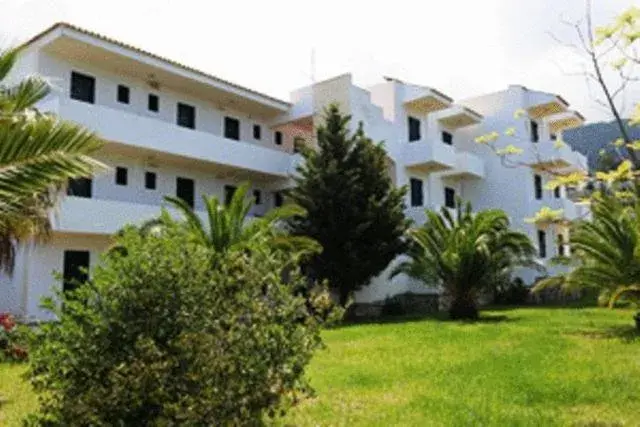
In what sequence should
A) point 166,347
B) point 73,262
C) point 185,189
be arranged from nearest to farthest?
point 166,347 → point 73,262 → point 185,189

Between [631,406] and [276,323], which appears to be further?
[631,406]

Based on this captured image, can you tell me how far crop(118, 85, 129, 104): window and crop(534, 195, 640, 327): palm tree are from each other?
15986 millimetres

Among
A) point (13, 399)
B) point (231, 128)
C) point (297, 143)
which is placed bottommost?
point (13, 399)

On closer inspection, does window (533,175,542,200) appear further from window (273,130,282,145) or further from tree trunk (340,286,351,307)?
tree trunk (340,286,351,307)

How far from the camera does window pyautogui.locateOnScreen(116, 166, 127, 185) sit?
2241cm

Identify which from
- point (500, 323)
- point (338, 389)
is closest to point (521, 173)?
point (500, 323)

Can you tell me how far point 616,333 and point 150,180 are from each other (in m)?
16.5

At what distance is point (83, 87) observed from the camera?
21672mm

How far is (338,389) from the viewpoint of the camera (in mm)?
9055

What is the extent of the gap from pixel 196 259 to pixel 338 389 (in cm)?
402

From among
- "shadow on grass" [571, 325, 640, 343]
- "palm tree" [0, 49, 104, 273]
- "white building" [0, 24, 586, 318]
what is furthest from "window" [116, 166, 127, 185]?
"shadow on grass" [571, 325, 640, 343]

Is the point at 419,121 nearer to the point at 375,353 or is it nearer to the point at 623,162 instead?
the point at 375,353

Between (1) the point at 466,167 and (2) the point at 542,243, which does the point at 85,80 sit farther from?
(2) the point at 542,243

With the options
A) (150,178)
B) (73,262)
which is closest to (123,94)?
(150,178)
